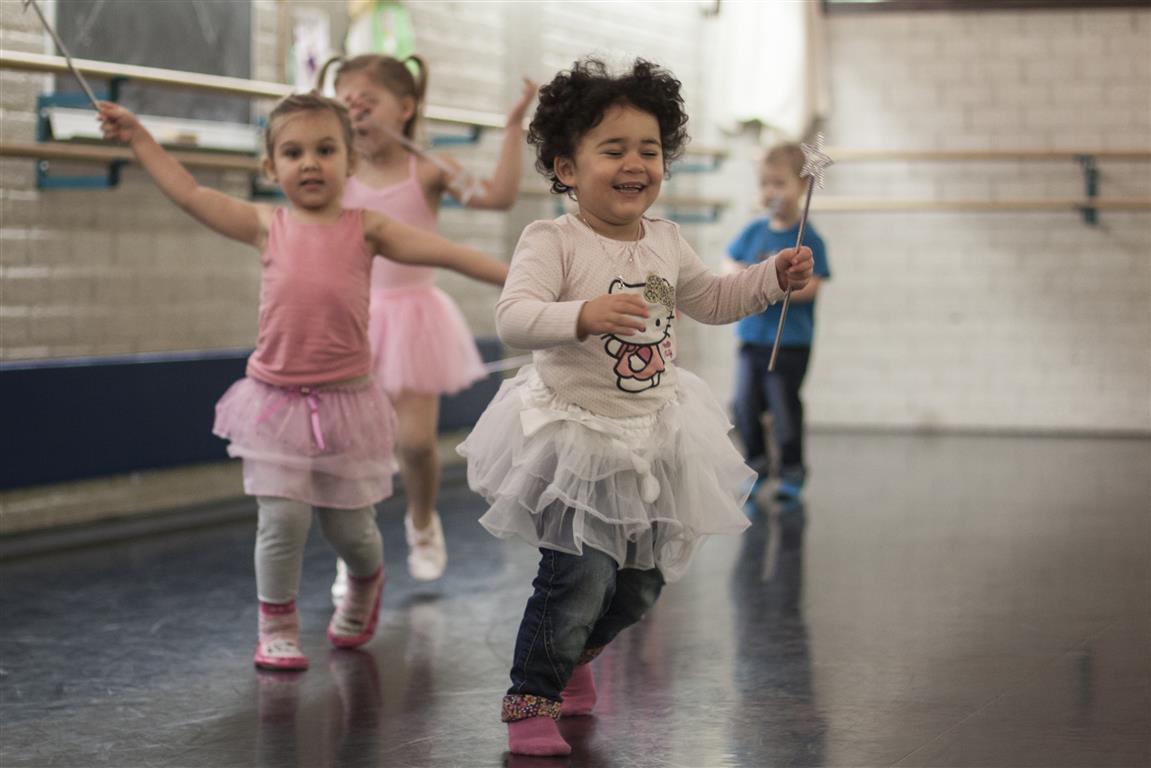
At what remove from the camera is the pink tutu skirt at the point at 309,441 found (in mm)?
2811

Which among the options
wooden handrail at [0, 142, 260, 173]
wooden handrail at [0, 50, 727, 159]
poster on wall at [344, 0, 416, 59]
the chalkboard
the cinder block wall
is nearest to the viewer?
wooden handrail at [0, 50, 727, 159]

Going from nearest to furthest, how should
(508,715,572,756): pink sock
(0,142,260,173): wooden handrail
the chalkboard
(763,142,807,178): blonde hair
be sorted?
(508,715,572,756): pink sock
(0,142,260,173): wooden handrail
the chalkboard
(763,142,807,178): blonde hair

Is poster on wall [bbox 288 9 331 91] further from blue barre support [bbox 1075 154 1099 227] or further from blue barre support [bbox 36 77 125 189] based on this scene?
blue barre support [bbox 1075 154 1099 227]

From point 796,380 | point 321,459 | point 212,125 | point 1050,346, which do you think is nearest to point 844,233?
point 1050,346

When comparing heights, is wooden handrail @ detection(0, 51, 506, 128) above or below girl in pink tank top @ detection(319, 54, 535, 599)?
above

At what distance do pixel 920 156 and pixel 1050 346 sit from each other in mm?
1127

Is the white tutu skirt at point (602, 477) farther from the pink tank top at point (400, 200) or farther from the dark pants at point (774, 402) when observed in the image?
the dark pants at point (774, 402)


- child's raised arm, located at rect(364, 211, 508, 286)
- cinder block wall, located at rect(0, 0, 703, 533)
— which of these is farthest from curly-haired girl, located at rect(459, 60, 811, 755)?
cinder block wall, located at rect(0, 0, 703, 533)

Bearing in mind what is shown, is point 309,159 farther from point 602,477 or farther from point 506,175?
point 602,477

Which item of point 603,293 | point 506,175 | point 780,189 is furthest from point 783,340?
point 603,293

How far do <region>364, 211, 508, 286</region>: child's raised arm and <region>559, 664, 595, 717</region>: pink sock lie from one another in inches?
32.2

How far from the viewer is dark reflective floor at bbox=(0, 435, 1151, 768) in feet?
7.55

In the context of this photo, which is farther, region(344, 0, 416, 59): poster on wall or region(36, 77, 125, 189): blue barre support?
region(344, 0, 416, 59): poster on wall

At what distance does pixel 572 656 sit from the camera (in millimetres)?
2279
